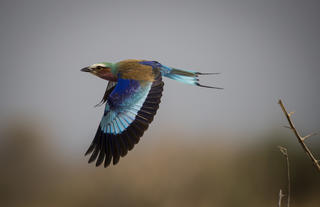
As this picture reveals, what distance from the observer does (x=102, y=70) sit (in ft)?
9.09

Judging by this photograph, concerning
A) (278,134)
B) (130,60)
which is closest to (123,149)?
(130,60)

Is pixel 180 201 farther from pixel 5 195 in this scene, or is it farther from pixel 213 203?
pixel 5 195

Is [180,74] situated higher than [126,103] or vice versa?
[180,74]

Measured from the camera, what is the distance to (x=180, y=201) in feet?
22.4

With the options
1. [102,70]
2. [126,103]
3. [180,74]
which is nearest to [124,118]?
[126,103]

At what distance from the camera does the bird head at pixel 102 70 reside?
109 inches

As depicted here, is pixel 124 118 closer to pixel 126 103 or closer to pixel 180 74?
pixel 126 103

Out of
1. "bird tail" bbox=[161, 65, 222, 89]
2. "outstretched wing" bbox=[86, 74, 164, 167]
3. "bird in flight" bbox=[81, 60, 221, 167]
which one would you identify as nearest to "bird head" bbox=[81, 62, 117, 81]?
"bird in flight" bbox=[81, 60, 221, 167]

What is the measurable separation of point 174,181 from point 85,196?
5.76 feet

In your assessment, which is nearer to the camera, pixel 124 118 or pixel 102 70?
pixel 124 118

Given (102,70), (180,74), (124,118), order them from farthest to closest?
(180,74), (102,70), (124,118)

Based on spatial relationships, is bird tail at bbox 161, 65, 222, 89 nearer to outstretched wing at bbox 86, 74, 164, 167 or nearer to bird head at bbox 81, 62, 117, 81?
outstretched wing at bbox 86, 74, 164, 167

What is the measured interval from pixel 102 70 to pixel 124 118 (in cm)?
40

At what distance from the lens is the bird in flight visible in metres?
2.50
